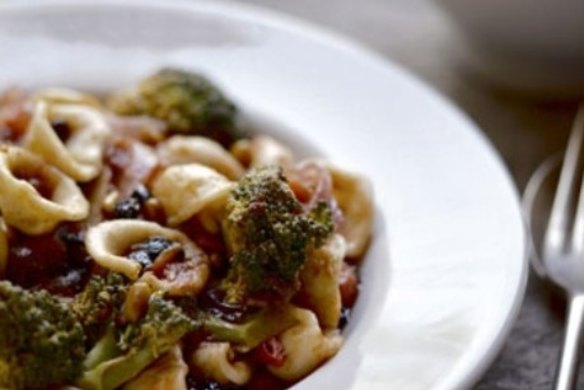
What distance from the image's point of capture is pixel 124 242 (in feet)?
9.56

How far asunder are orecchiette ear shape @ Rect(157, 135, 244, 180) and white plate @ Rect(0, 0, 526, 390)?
40cm

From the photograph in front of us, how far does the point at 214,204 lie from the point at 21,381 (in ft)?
2.43

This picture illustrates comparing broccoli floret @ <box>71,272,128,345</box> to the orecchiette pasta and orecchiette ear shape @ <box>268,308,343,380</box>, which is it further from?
orecchiette ear shape @ <box>268,308,343,380</box>

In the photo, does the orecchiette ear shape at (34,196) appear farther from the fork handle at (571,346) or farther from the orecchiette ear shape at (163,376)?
the fork handle at (571,346)

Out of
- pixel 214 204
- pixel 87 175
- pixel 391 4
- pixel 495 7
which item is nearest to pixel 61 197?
pixel 87 175

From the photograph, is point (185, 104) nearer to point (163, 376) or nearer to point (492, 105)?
point (163, 376)

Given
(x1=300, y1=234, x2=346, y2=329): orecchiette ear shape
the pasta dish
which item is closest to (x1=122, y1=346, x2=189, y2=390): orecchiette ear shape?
the pasta dish

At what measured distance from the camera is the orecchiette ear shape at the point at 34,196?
9.34 feet

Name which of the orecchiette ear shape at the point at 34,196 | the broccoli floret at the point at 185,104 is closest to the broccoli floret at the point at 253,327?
the orecchiette ear shape at the point at 34,196

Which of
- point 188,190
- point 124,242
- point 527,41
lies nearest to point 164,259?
point 124,242

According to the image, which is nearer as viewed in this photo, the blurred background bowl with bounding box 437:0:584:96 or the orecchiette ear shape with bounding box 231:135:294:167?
the orecchiette ear shape with bounding box 231:135:294:167

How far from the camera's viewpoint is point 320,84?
385 cm

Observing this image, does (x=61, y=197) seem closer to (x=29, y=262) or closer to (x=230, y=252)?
(x=29, y=262)

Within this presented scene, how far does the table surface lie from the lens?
3215mm
